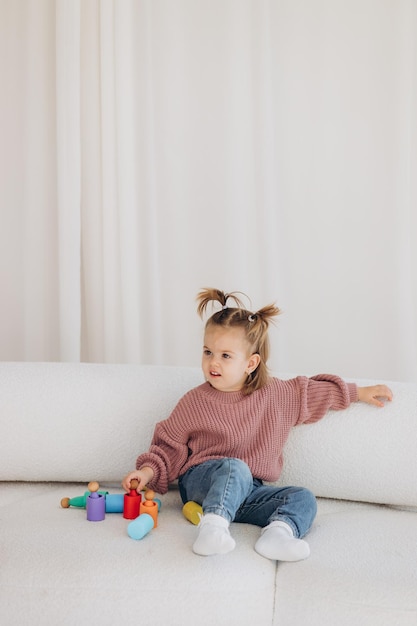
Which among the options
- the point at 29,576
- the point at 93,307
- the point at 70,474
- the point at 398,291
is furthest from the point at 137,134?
the point at 29,576

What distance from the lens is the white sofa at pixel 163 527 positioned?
1.56 metres

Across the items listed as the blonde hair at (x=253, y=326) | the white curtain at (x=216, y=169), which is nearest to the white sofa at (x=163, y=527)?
the blonde hair at (x=253, y=326)

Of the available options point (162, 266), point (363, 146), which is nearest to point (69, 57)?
point (162, 266)

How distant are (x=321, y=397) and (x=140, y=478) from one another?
505 mm

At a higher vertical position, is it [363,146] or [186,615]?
[363,146]

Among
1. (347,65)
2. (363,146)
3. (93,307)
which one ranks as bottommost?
(93,307)

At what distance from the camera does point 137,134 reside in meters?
3.06

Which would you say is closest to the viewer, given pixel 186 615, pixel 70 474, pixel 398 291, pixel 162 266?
pixel 186 615

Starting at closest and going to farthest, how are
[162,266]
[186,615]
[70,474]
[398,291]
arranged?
1. [186,615]
2. [70,474]
3. [398,291]
4. [162,266]

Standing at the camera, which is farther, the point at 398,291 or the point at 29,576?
the point at 398,291

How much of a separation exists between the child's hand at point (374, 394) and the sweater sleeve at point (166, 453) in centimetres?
46

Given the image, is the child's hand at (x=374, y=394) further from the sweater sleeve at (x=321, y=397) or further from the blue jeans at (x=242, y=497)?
the blue jeans at (x=242, y=497)

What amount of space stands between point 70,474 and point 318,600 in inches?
35.6

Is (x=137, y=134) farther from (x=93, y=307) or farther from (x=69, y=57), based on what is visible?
(x=93, y=307)
